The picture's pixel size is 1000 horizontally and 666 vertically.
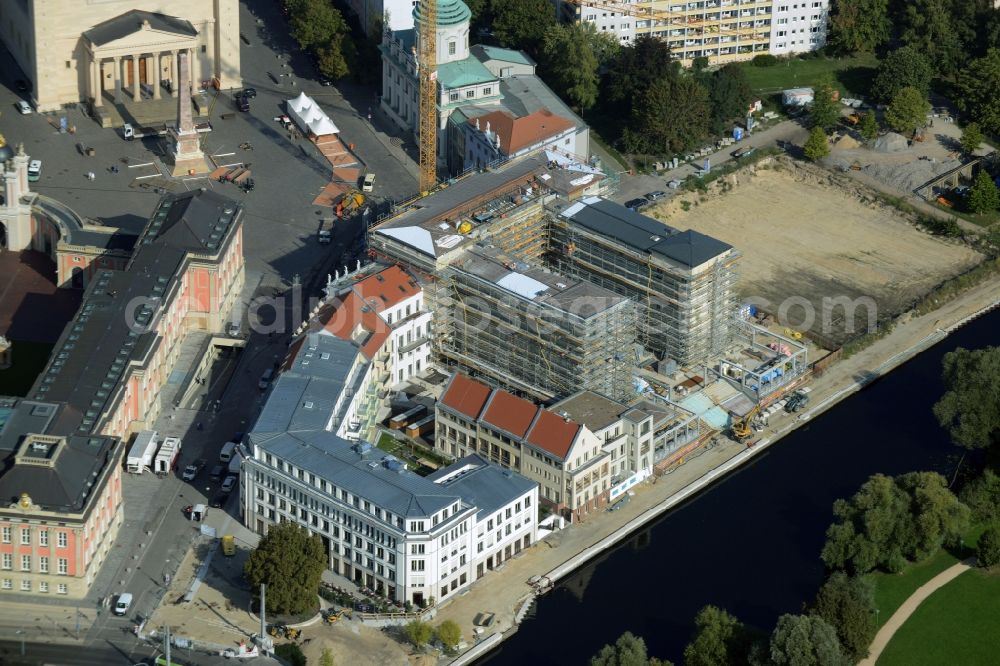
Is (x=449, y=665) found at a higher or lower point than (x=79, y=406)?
lower

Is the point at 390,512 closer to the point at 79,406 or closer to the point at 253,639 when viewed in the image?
the point at 253,639

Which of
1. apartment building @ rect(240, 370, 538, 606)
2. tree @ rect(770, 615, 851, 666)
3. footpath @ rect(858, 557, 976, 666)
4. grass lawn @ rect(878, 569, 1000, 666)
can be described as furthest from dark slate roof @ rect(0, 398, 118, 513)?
grass lawn @ rect(878, 569, 1000, 666)

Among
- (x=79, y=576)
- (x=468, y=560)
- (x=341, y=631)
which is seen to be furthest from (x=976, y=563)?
(x=79, y=576)

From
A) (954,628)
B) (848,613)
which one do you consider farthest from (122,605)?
(954,628)

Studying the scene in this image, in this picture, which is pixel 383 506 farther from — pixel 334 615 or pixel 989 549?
pixel 989 549

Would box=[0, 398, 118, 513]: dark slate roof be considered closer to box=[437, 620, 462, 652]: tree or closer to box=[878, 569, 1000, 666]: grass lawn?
box=[437, 620, 462, 652]: tree

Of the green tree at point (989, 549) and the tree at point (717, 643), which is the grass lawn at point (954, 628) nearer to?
the green tree at point (989, 549)

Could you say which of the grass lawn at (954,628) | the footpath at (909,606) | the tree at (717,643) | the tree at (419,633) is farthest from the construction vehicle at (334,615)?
the grass lawn at (954,628)
